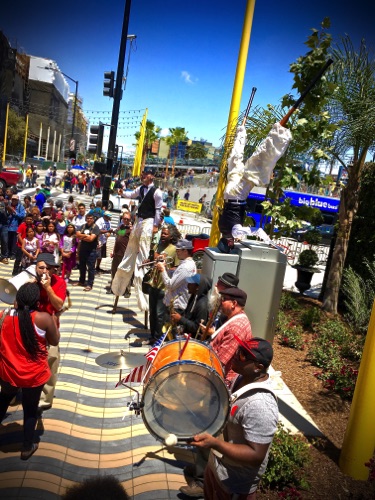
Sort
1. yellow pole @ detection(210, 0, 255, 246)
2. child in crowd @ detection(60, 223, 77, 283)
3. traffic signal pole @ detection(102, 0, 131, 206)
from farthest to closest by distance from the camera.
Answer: traffic signal pole @ detection(102, 0, 131, 206) → child in crowd @ detection(60, 223, 77, 283) → yellow pole @ detection(210, 0, 255, 246)

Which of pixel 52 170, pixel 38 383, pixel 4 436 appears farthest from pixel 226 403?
pixel 52 170

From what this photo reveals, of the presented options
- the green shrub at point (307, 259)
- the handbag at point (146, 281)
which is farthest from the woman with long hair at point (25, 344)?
the green shrub at point (307, 259)

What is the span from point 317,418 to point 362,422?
1.34 metres

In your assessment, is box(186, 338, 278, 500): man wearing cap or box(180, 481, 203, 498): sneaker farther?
box(180, 481, 203, 498): sneaker

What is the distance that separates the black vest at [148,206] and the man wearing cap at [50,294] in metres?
3.10

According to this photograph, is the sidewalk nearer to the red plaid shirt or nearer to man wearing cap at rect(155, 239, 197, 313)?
the red plaid shirt

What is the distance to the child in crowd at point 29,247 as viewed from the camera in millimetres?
9195

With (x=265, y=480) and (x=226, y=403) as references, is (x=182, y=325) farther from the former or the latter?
(x=226, y=403)

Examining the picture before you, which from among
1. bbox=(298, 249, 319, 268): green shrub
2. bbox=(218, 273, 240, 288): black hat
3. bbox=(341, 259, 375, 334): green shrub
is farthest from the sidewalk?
bbox=(298, 249, 319, 268): green shrub

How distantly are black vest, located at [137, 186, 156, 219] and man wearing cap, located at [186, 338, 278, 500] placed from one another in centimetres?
492

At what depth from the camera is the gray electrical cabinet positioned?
479 centimetres

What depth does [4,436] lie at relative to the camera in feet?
13.1

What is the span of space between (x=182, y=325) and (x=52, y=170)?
3069 cm

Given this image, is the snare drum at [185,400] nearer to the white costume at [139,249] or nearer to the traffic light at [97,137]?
the white costume at [139,249]
